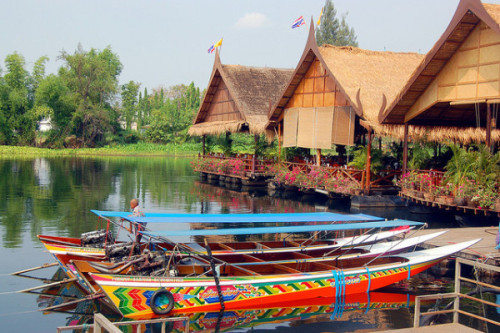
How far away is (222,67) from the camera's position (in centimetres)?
3162

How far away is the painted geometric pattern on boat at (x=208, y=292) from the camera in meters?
9.09

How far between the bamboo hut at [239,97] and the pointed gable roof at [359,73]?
113 inches

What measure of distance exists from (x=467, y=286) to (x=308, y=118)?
13.5 metres

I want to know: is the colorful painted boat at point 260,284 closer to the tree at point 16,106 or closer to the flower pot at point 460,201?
the flower pot at point 460,201

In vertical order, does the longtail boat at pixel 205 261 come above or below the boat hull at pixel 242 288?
above

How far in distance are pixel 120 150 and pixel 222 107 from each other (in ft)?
111

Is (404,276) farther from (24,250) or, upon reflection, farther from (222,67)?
(222,67)

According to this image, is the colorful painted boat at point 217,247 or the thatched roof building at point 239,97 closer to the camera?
the colorful painted boat at point 217,247

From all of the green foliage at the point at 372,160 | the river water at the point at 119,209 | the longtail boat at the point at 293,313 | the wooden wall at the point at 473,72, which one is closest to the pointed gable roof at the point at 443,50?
the wooden wall at the point at 473,72

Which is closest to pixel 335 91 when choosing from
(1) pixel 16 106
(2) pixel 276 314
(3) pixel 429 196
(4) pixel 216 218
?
(3) pixel 429 196

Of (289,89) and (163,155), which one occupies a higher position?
(289,89)

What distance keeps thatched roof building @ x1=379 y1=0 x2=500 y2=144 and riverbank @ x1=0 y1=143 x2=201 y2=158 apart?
43.0 m

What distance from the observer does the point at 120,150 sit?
6362cm

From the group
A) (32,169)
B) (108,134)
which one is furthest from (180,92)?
(32,169)
